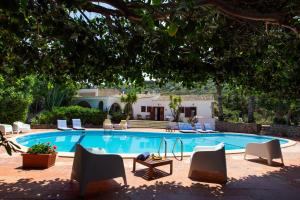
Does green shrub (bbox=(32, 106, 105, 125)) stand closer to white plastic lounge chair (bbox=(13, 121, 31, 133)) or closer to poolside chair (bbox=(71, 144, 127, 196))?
white plastic lounge chair (bbox=(13, 121, 31, 133))

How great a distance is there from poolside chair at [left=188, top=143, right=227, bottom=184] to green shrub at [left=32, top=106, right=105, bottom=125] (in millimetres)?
17469

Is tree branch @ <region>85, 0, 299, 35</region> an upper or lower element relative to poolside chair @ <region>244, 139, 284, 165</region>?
upper

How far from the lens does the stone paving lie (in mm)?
5488

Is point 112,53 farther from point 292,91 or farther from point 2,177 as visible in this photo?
point 292,91

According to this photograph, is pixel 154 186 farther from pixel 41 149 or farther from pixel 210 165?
pixel 41 149

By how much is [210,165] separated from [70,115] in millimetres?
18378

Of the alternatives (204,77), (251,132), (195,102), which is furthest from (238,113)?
(204,77)

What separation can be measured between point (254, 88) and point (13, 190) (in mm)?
6462

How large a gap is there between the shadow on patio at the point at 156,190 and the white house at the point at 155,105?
24741mm

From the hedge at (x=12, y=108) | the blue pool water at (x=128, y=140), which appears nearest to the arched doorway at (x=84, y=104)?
the blue pool water at (x=128, y=140)

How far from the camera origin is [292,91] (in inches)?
307

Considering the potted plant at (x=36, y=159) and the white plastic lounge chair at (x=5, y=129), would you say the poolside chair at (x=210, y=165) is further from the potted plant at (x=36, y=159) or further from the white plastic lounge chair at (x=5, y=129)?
the white plastic lounge chair at (x=5, y=129)

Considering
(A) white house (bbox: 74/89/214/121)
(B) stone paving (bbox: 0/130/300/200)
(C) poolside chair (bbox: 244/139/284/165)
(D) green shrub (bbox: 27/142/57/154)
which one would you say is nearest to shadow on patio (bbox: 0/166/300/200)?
(B) stone paving (bbox: 0/130/300/200)

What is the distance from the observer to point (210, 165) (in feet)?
21.9
